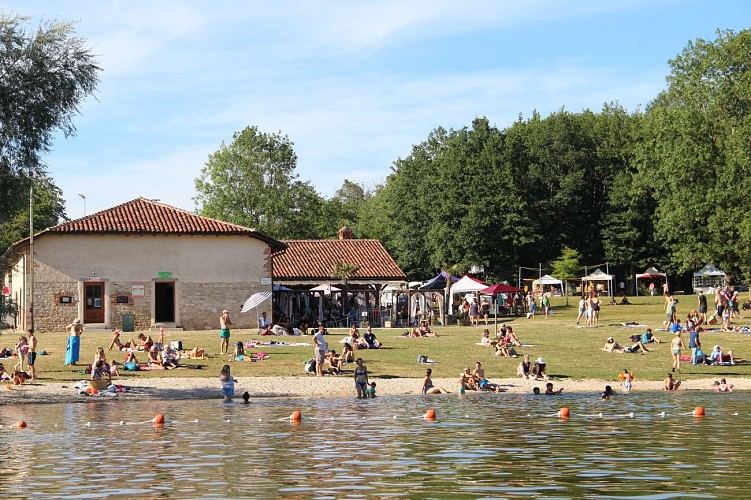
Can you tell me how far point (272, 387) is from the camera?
1214 inches

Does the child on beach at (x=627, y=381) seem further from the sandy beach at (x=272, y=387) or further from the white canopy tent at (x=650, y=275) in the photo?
the white canopy tent at (x=650, y=275)

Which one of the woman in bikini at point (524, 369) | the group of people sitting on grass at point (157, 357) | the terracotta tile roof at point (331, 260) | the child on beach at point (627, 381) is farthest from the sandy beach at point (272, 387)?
the terracotta tile roof at point (331, 260)

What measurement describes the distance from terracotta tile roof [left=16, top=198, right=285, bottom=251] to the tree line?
22.5m

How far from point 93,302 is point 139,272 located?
8.71 ft

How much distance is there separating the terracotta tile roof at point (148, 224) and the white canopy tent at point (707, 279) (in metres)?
41.3

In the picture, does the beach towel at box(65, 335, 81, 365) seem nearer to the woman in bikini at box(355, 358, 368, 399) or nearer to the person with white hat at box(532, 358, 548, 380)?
the woman in bikini at box(355, 358, 368, 399)

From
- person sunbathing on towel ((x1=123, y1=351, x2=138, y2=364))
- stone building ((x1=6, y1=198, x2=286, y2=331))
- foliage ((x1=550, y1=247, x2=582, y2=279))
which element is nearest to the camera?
person sunbathing on towel ((x1=123, y1=351, x2=138, y2=364))

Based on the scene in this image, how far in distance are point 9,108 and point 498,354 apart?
20.3 meters

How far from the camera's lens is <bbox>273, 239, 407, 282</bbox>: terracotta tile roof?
63094mm

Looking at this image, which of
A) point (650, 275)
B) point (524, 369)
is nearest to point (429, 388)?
point (524, 369)

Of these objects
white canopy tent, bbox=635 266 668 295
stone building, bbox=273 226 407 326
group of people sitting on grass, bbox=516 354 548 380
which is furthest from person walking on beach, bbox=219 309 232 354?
white canopy tent, bbox=635 266 668 295

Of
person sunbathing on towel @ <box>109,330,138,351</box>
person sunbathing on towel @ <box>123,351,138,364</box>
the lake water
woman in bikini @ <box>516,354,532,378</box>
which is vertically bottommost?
the lake water

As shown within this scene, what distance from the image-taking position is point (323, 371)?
33.7 m

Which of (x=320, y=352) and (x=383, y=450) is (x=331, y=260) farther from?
(x=383, y=450)
